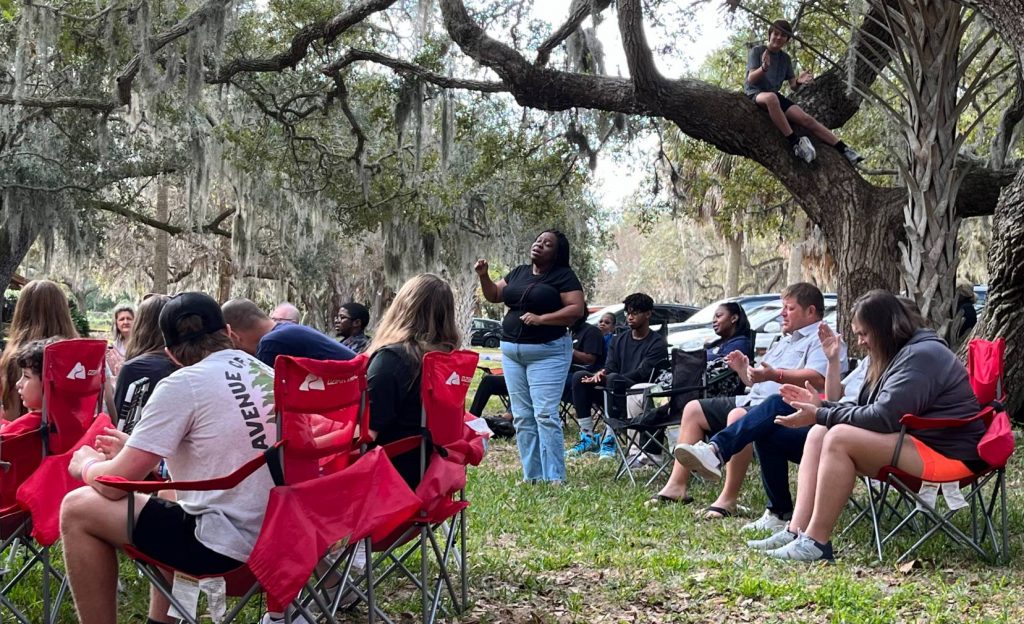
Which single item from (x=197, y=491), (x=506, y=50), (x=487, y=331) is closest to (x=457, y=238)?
(x=487, y=331)

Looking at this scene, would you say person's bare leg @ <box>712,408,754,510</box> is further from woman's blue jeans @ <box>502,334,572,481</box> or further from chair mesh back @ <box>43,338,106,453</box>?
chair mesh back @ <box>43,338,106,453</box>

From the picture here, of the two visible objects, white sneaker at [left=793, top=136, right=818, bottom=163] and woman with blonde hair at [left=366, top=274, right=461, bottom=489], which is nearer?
woman with blonde hair at [left=366, top=274, right=461, bottom=489]

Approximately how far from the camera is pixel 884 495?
4.48m

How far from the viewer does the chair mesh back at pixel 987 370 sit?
14.2ft

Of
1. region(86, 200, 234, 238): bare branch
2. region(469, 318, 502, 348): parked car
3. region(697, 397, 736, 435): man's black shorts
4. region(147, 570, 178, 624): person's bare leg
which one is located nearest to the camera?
region(147, 570, 178, 624): person's bare leg

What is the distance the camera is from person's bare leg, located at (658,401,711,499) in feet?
18.8

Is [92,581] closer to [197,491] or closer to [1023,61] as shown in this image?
[197,491]

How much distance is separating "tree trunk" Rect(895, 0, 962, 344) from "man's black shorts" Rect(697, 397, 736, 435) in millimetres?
2655

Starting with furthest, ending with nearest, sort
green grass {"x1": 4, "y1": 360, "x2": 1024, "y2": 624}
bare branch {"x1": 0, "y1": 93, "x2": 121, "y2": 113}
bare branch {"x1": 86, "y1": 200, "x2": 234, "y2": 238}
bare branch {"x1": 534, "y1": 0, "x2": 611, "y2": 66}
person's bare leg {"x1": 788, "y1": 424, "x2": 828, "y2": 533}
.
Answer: bare branch {"x1": 86, "y1": 200, "x2": 234, "y2": 238}
bare branch {"x1": 0, "y1": 93, "x2": 121, "y2": 113}
bare branch {"x1": 534, "y1": 0, "x2": 611, "y2": 66}
person's bare leg {"x1": 788, "y1": 424, "x2": 828, "y2": 533}
green grass {"x1": 4, "y1": 360, "x2": 1024, "y2": 624}

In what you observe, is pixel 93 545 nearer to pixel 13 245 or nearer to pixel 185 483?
pixel 185 483

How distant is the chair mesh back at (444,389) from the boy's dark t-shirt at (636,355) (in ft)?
13.6

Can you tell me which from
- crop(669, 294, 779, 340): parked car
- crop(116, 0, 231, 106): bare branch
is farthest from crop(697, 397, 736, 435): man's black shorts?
crop(669, 294, 779, 340): parked car

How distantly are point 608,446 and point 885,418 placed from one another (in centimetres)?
393

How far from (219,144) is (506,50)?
831cm
